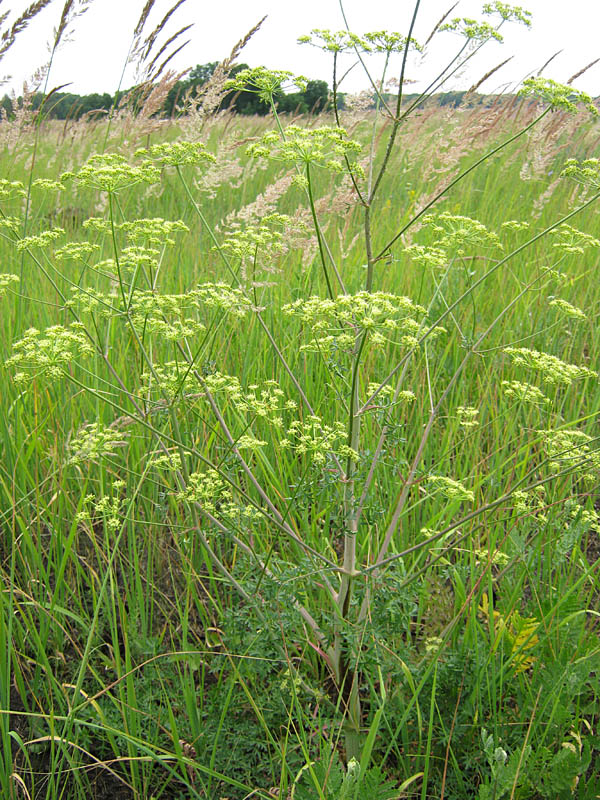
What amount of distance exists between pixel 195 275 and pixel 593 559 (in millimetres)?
2557

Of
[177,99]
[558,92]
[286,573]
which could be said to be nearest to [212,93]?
[558,92]

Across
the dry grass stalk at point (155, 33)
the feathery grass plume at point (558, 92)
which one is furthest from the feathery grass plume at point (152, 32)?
the feathery grass plume at point (558, 92)

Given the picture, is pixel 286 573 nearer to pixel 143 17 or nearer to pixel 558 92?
pixel 558 92

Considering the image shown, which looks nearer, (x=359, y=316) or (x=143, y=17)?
(x=359, y=316)

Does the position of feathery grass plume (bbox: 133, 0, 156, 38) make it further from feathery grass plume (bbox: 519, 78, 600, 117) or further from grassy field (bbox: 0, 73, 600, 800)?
feathery grass plume (bbox: 519, 78, 600, 117)

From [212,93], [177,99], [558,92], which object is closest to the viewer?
[558,92]

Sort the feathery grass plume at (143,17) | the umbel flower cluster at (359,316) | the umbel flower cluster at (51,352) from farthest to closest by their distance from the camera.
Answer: the feathery grass plume at (143,17) → the umbel flower cluster at (51,352) → the umbel flower cluster at (359,316)

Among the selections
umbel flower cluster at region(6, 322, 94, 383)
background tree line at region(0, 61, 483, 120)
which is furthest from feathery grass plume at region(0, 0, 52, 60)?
umbel flower cluster at region(6, 322, 94, 383)

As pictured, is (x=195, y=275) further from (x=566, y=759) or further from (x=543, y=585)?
(x=566, y=759)

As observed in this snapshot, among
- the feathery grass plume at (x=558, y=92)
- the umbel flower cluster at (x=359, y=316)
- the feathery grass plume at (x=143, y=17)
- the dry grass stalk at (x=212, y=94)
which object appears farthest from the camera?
the feathery grass plume at (x=143, y=17)

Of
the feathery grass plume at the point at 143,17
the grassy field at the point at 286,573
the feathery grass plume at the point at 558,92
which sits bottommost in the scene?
the grassy field at the point at 286,573

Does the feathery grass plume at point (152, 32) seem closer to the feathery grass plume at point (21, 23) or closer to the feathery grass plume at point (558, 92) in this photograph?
the feathery grass plume at point (21, 23)

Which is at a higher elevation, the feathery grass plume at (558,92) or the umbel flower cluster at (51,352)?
the feathery grass plume at (558,92)

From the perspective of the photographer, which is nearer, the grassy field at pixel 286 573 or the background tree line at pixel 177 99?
the grassy field at pixel 286 573
